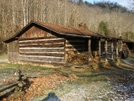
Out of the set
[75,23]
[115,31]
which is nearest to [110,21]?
[115,31]

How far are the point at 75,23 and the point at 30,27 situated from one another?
40.2m

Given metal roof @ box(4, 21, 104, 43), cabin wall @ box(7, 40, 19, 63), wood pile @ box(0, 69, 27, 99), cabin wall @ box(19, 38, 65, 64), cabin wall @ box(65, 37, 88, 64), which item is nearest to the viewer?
wood pile @ box(0, 69, 27, 99)

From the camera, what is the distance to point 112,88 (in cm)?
1036

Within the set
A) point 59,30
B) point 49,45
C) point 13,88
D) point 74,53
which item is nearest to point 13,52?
point 49,45

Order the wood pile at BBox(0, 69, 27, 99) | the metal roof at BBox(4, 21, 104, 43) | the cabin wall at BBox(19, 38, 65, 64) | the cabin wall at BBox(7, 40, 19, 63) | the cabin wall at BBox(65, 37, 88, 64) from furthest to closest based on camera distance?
the cabin wall at BBox(7, 40, 19, 63) < the cabin wall at BBox(19, 38, 65, 64) < the cabin wall at BBox(65, 37, 88, 64) < the metal roof at BBox(4, 21, 104, 43) < the wood pile at BBox(0, 69, 27, 99)

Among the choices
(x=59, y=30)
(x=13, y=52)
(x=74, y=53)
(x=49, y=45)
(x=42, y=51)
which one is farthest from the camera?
(x=13, y=52)

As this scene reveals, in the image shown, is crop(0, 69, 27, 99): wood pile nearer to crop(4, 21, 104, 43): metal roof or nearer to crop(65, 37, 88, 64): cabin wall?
crop(4, 21, 104, 43): metal roof

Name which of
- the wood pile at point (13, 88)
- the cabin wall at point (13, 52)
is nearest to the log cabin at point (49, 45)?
the cabin wall at point (13, 52)

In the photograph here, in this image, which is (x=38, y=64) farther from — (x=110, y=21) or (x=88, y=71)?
(x=110, y=21)

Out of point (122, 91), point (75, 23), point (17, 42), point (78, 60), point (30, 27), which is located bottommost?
point (122, 91)

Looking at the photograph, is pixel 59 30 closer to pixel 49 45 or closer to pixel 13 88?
pixel 49 45

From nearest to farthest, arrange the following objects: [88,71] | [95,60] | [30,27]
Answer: [88,71] < [95,60] < [30,27]

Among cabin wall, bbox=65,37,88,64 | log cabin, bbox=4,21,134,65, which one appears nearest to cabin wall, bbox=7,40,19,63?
log cabin, bbox=4,21,134,65

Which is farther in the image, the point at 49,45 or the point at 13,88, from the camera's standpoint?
the point at 49,45
